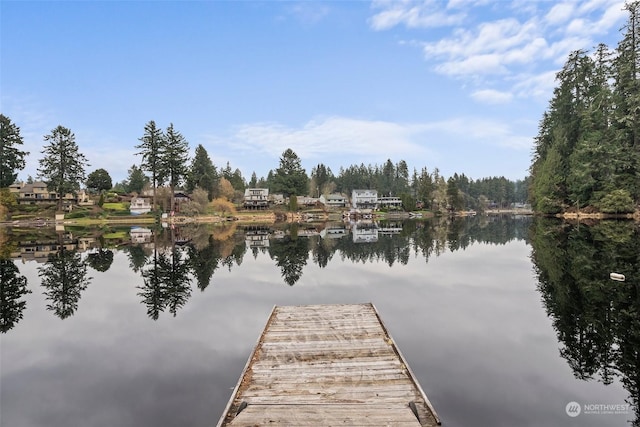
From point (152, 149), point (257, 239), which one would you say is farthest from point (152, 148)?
point (257, 239)

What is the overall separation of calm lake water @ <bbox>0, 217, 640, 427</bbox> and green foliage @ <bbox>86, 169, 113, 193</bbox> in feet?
270

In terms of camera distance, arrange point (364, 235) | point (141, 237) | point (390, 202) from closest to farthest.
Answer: point (141, 237) < point (364, 235) < point (390, 202)

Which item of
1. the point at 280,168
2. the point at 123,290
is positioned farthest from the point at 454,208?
the point at 123,290

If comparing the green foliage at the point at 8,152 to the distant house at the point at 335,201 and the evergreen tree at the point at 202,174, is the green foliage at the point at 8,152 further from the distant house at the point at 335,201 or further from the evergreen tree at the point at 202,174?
the distant house at the point at 335,201

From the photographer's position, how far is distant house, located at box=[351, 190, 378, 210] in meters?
136

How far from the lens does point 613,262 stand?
1917cm

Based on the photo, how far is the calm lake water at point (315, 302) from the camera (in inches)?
277

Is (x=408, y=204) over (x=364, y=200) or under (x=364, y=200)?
under

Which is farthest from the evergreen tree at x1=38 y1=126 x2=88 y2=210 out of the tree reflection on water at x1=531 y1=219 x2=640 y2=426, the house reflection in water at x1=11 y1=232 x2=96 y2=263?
the tree reflection on water at x1=531 y1=219 x2=640 y2=426

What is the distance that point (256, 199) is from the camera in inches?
4429

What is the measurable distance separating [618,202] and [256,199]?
85.1 metres

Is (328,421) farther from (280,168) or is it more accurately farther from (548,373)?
(280,168)

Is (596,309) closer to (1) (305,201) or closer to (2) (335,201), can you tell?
(1) (305,201)

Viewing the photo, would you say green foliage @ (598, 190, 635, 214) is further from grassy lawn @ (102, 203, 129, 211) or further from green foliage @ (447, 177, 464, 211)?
grassy lawn @ (102, 203, 129, 211)
